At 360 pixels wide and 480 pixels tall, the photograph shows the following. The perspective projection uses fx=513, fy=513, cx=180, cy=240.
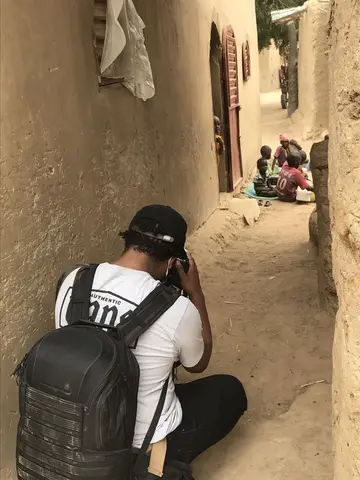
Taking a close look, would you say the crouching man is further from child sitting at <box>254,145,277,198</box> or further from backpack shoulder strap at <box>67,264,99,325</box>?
child sitting at <box>254,145,277,198</box>

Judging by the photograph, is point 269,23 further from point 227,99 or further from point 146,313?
point 146,313

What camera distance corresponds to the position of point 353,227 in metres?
1.06

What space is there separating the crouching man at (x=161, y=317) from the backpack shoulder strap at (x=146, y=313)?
0.09 ft

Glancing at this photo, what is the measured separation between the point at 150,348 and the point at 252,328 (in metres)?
2.16

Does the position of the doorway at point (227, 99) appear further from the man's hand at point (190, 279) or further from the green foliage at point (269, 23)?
the green foliage at point (269, 23)

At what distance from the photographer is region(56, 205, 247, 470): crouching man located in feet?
5.90

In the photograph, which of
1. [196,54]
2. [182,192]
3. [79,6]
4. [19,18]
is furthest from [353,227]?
[196,54]

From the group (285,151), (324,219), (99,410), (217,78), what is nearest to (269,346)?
(324,219)

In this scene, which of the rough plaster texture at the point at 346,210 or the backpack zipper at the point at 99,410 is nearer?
the rough plaster texture at the point at 346,210

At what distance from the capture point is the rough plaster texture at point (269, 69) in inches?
1041

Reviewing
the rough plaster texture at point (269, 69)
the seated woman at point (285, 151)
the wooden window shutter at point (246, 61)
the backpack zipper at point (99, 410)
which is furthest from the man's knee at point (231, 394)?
the rough plaster texture at point (269, 69)

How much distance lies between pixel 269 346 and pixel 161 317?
1930mm

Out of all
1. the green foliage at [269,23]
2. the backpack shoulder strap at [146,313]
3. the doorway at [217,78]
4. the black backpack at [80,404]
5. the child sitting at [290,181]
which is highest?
the green foliage at [269,23]

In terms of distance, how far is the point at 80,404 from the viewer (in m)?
1.56
